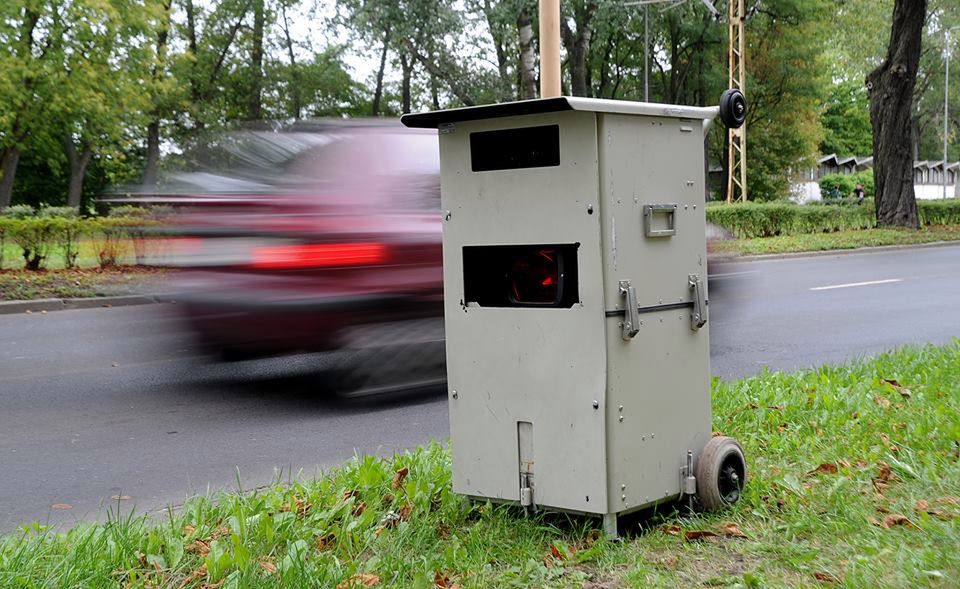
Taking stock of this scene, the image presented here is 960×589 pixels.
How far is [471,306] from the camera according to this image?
4.52 m

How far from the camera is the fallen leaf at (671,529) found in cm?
439

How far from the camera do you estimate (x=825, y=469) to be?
5371 mm

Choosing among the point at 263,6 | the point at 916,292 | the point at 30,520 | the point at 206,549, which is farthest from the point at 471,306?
the point at 263,6

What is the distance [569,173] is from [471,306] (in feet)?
2.37

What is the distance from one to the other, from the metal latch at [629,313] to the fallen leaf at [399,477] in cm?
144

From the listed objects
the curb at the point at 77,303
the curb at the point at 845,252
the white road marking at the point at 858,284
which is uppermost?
the curb at the point at 845,252

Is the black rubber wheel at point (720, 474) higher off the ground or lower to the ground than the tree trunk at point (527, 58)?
lower

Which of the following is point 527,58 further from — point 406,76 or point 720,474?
point 720,474

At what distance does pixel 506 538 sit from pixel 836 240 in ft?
79.4

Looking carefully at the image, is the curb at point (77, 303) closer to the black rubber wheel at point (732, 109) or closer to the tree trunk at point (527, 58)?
the black rubber wheel at point (732, 109)

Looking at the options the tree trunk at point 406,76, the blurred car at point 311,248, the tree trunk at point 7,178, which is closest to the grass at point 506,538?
the blurred car at point 311,248

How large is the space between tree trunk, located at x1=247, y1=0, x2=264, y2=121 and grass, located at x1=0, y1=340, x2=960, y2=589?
43.4 meters

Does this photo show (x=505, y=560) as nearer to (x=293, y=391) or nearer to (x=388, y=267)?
(x=388, y=267)

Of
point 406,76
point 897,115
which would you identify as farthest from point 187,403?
point 406,76
